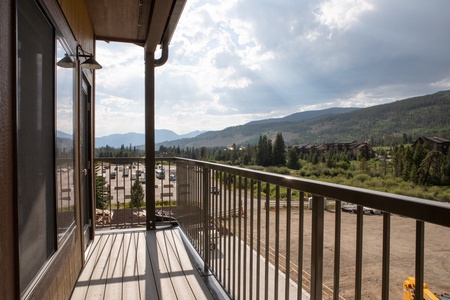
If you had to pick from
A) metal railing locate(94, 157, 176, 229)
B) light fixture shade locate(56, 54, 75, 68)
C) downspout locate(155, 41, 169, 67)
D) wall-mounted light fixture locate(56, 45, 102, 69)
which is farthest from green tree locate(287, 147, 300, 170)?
light fixture shade locate(56, 54, 75, 68)

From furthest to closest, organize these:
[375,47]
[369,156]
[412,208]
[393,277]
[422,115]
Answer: [375,47], [422,115], [369,156], [393,277], [412,208]

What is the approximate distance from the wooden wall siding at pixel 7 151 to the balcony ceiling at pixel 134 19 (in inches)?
86.3

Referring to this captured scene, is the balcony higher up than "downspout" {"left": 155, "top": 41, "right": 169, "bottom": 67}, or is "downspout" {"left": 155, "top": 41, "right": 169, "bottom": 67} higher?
Result: "downspout" {"left": 155, "top": 41, "right": 169, "bottom": 67}

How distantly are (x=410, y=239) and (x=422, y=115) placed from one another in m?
15.8

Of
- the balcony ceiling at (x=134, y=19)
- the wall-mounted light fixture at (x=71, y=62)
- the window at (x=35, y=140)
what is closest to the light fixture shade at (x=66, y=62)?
the wall-mounted light fixture at (x=71, y=62)

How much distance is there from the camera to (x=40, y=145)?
1.74 m

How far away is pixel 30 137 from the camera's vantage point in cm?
156

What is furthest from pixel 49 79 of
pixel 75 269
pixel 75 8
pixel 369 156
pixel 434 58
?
pixel 434 58

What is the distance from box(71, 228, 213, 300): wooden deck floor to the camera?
2.69 metres

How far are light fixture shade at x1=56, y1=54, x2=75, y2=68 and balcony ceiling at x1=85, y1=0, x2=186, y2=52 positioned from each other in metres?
1.12

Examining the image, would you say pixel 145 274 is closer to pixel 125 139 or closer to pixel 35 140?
pixel 35 140

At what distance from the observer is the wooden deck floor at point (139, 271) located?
269 centimetres

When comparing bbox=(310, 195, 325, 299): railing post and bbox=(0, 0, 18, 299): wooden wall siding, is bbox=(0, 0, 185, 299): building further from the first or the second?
bbox=(310, 195, 325, 299): railing post

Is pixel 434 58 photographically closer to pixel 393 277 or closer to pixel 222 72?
pixel 222 72
